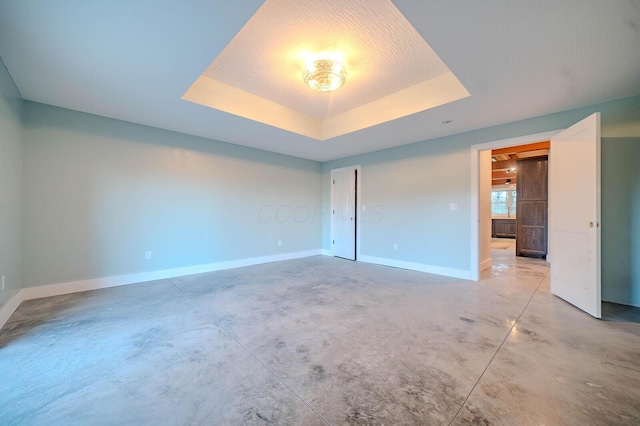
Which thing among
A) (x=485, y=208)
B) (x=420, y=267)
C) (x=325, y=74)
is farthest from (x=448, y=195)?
(x=325, y=74)

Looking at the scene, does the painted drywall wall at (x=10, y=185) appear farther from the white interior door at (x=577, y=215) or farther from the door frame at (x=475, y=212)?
the white interior door at (x=577, y=215)

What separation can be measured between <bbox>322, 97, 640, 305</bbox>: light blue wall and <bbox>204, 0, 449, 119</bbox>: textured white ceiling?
163 centimetres

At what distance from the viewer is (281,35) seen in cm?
216

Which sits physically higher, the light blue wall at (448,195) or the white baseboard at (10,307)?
the light blue wall at (448,195)

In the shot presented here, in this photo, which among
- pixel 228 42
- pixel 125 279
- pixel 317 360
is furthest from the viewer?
pixel 125 279

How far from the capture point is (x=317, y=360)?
1.75 m

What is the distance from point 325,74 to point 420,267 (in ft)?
11.7

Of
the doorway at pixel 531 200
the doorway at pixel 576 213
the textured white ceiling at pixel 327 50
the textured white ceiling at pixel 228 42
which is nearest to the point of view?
the textured white ceiling at pixel 228 42

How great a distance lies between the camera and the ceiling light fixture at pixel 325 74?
8.12 ft

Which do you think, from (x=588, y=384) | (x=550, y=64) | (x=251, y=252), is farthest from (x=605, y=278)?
(x=251, y=252)

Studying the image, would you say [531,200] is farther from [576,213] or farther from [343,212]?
[343,212]

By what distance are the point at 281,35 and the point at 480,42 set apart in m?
1.64

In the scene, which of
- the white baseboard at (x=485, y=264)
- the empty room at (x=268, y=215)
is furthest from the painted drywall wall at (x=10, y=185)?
the white baseboard at (x=485, y=264)

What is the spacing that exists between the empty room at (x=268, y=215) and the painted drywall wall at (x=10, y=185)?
45 millimetres
